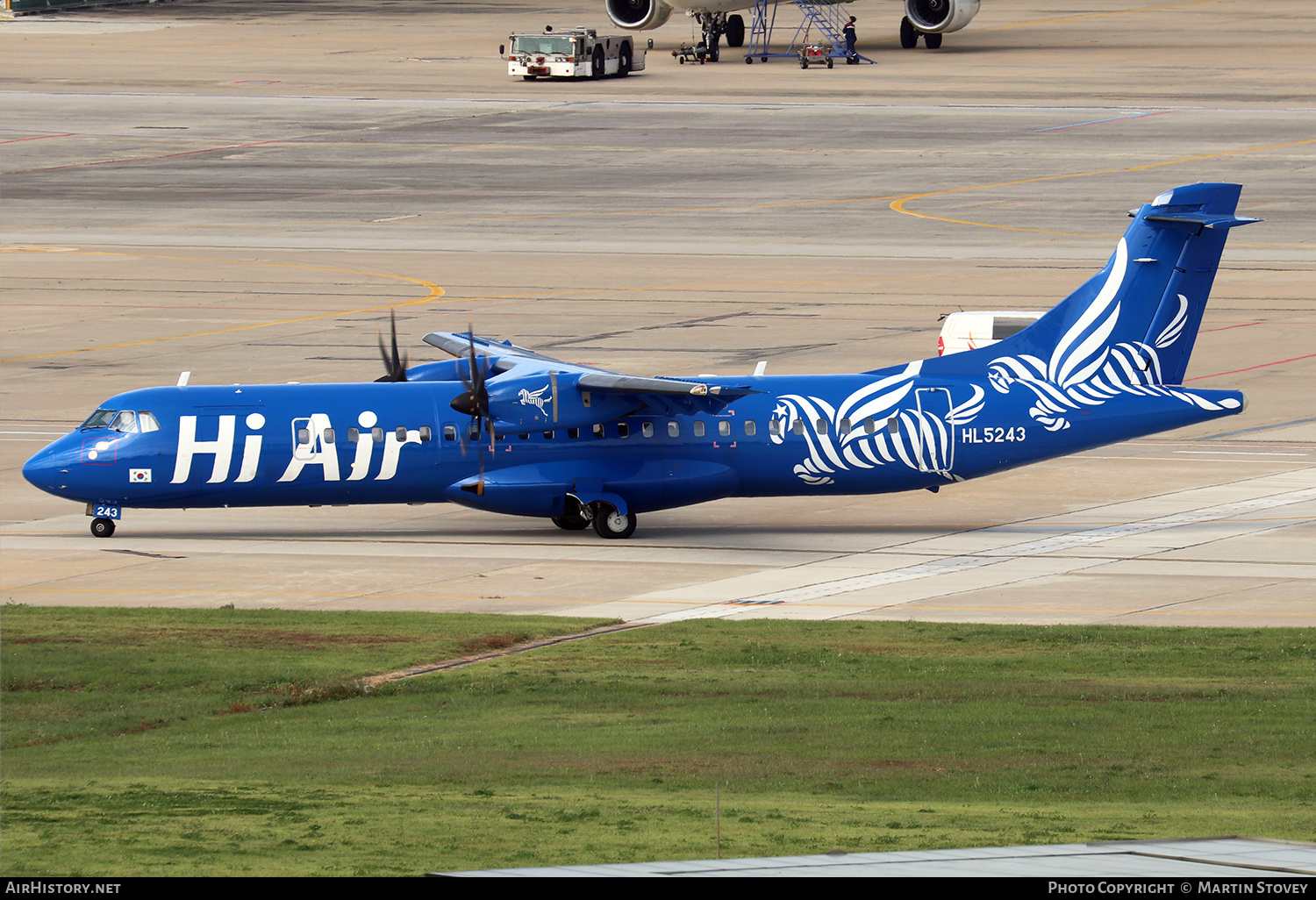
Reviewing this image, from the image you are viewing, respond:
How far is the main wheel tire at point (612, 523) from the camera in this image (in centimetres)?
3762

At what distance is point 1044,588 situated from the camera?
32906 mm

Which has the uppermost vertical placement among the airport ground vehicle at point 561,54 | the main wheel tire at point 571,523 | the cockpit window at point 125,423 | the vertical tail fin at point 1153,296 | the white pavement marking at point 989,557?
the airport ground vehicle at point 561,54

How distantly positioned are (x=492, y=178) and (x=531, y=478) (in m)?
54.7

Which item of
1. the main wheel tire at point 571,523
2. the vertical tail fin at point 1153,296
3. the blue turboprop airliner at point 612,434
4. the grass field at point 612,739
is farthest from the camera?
the vertical tail fin at point 1153,296

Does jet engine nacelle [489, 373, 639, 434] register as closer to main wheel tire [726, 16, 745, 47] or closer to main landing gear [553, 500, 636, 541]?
main landing gear [553, 500, 636, 541]

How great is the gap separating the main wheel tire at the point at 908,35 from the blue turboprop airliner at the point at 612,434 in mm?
95109

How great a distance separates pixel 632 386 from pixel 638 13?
96474mm

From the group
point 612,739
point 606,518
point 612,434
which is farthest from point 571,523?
point 612,739

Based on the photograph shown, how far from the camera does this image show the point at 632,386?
35.8m

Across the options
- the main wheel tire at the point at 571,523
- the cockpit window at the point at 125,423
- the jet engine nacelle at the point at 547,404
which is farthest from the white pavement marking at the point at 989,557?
the cockpit window at the point at 125,423

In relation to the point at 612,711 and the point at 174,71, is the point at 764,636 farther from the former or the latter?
the point at 174,71

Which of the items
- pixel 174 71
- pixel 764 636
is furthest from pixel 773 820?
pixel 174 71

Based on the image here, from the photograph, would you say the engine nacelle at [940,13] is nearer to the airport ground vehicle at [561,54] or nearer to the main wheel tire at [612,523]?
the airport ground vehicle at [561,54]
